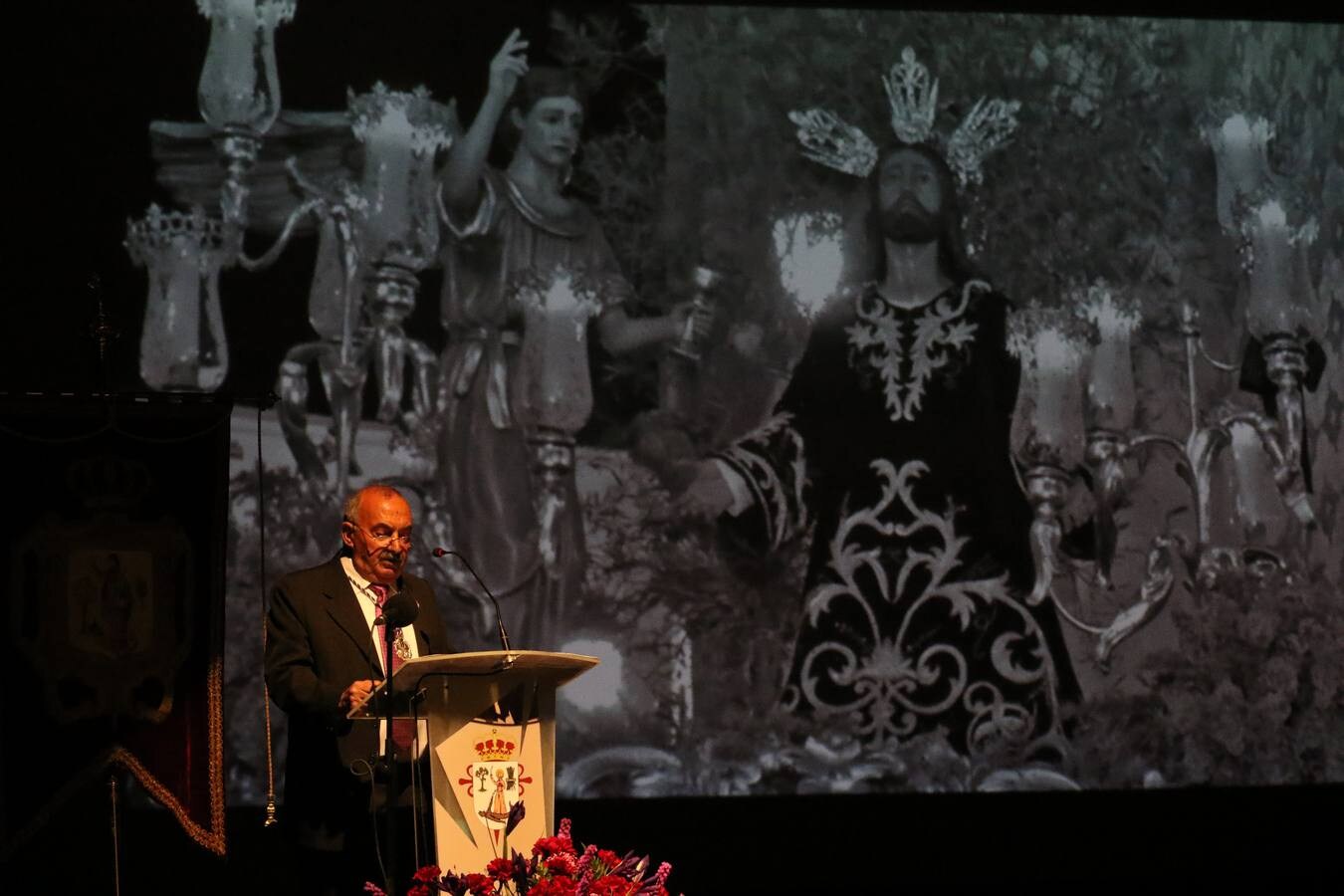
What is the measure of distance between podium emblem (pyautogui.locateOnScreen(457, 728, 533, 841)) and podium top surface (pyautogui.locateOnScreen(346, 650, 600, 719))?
0.47ft

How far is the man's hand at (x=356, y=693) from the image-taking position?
150 inches

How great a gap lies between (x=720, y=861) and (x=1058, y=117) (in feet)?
8.88

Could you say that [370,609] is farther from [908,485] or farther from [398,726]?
[908,485]

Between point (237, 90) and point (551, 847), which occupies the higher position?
point (237, 90)

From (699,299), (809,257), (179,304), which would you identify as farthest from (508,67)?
(179,304)

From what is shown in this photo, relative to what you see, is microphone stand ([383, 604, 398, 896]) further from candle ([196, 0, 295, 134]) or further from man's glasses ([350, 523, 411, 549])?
candle ([196, 0, 295, 134])

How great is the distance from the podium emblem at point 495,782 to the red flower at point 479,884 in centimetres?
42

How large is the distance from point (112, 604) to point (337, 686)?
1.04 meters

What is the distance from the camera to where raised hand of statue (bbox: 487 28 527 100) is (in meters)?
6.04

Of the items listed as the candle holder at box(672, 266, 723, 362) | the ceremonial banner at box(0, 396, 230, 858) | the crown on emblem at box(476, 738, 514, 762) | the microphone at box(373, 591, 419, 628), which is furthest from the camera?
the candle holder at box(672, 266, 723, 362)

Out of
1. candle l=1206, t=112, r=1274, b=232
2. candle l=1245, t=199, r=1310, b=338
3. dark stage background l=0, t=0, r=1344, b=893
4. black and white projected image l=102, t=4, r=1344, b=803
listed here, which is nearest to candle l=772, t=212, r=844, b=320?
black and white projected image l=102, t=4, r=1344, b=803

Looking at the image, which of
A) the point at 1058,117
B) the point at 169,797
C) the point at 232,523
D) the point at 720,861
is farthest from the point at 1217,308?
the point at 169,797

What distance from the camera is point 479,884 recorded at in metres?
3.35

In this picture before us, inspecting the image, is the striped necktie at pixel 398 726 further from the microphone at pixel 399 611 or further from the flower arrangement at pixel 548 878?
the flower arrangement at pixel 548 878
